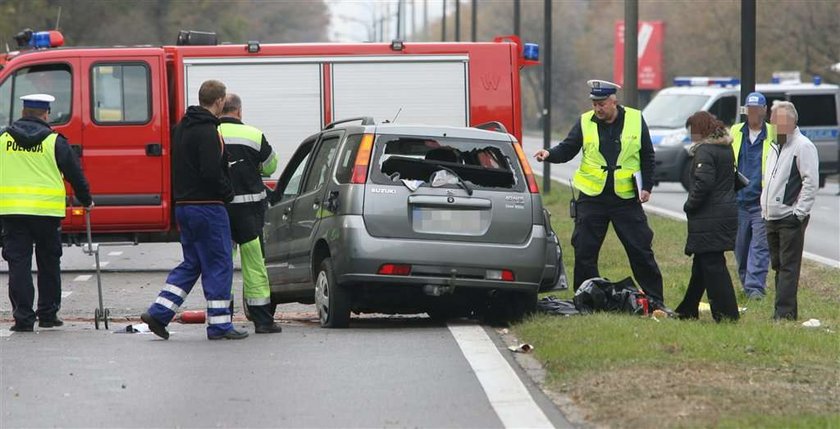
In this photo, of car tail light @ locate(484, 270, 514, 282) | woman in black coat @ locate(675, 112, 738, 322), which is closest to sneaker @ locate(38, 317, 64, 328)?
car tail light @ locate(484, 270, 514, 282)

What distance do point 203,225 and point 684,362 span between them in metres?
3.45

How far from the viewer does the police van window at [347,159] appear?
36.7 feet

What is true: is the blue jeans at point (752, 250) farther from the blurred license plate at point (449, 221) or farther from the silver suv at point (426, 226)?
the blurred license plate at point (449, 221)

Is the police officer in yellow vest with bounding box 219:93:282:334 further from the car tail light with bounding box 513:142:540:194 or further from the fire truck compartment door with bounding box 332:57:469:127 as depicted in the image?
the fire truck compartment door with bounding box 332:57:469:127

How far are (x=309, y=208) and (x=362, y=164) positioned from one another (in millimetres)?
914

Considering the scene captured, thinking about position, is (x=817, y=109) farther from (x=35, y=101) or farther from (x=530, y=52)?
(x=35, y=101)

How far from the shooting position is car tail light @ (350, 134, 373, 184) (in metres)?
11.0

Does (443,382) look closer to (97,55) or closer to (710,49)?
(97,55)

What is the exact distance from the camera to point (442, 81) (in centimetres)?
1808

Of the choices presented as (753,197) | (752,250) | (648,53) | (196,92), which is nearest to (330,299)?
(752,250)

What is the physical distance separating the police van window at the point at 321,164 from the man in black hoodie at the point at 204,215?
120 cm

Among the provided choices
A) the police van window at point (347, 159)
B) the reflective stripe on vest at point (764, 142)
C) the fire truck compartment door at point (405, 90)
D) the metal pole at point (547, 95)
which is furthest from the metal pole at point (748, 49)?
the metal pole at point (547, 95)

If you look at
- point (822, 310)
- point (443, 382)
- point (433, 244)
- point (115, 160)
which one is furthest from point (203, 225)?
point (115, 160)

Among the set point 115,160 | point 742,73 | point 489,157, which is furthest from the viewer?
point 115,160
